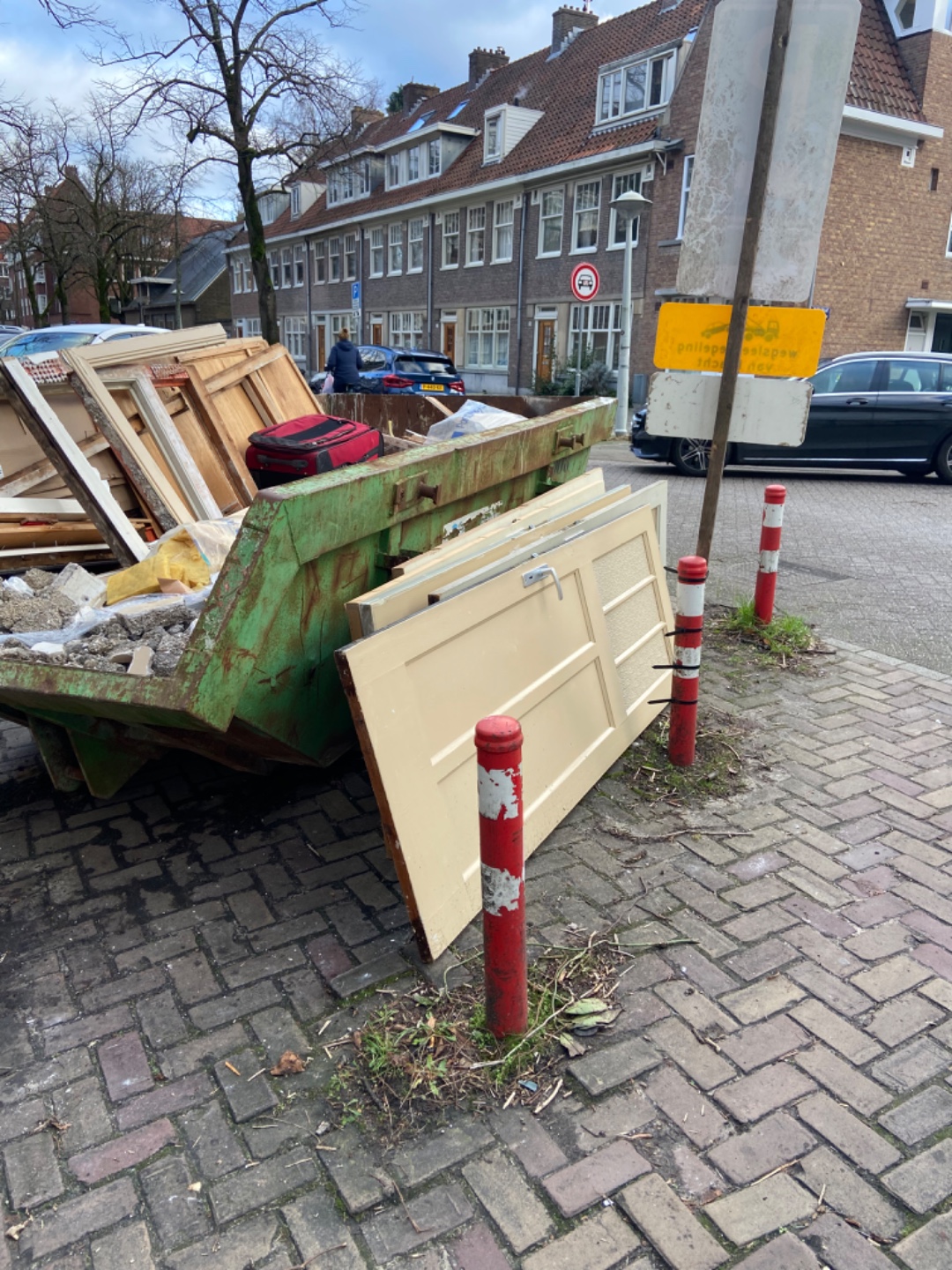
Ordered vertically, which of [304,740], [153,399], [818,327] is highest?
[818,327]

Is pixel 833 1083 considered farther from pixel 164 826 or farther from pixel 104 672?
pixel 164 826

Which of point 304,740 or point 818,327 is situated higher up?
point 818,327

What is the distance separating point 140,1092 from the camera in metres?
2.25

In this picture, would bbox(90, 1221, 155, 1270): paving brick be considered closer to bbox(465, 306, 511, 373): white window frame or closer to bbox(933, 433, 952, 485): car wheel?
bbox(933, 433, 952, 485): car wheel

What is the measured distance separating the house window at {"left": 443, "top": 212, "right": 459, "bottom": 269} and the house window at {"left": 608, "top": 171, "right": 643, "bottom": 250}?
788 cm

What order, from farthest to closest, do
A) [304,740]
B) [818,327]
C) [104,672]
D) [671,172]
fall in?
[671,172] < [818,327] < [304,740] < [104,672]

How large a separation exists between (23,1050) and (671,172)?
2360 cm

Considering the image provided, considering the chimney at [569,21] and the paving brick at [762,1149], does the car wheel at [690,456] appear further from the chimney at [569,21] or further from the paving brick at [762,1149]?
the chimney at [569,21]

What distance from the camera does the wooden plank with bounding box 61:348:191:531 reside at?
4.08m

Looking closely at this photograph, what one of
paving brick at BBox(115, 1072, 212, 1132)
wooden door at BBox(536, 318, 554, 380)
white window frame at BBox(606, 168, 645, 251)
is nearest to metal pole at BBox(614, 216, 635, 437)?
white window frame at BBox(606, 168, 645, 251)

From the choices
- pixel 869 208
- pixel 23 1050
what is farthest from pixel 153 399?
pixel 869 208

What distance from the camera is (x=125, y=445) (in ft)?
13.5

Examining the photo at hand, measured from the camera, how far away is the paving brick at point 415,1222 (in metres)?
1.87

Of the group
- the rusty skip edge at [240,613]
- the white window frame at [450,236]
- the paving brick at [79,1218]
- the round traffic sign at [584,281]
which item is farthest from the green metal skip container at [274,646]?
the white window frame at [450,236]
